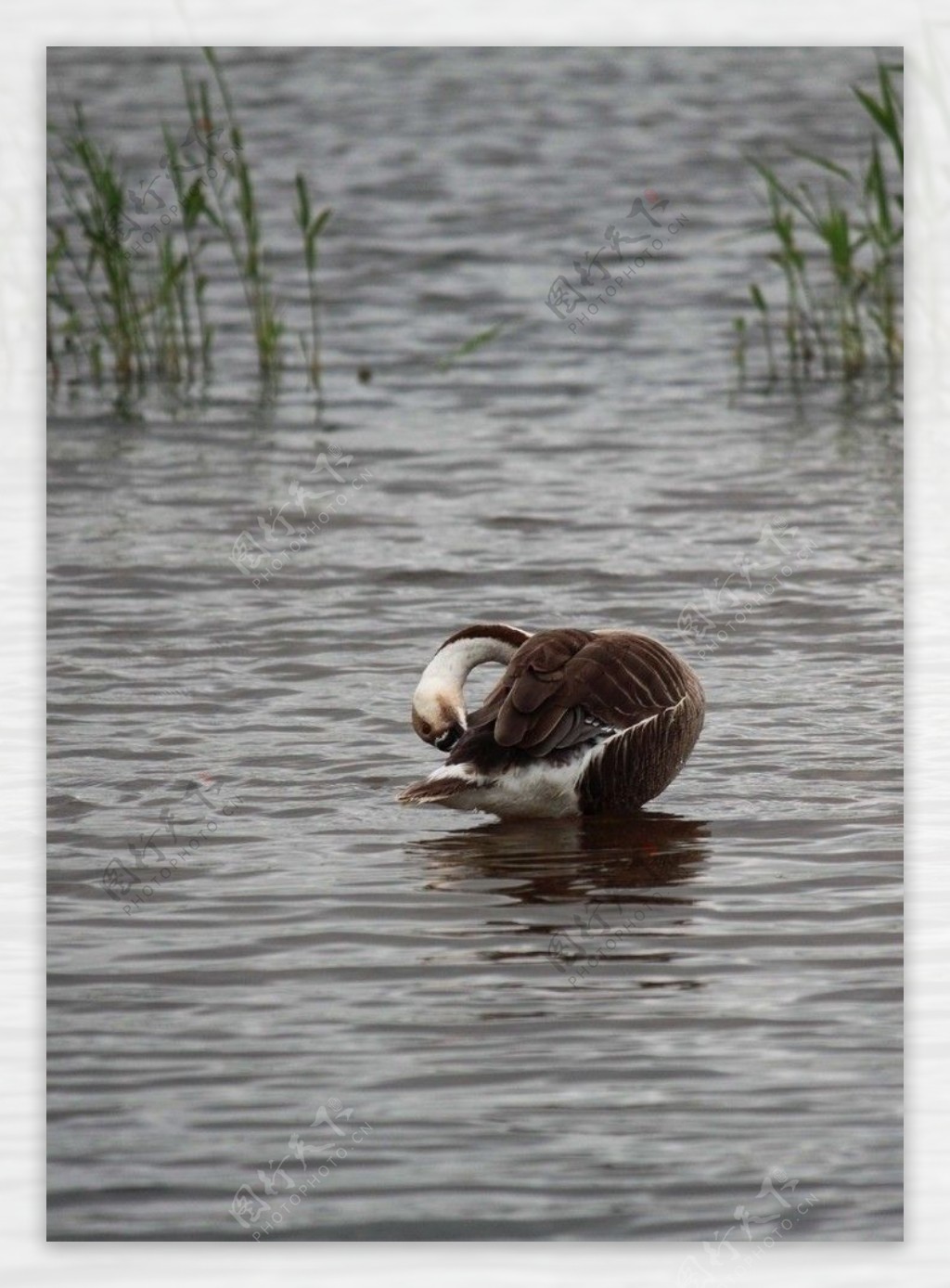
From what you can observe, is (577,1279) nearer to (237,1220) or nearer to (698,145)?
(237,1220)

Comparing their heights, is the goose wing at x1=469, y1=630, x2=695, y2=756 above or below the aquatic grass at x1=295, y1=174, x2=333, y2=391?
below

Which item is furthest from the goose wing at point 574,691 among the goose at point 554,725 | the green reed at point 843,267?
the green reed at point 843,267

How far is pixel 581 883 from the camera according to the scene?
6406 millimetres

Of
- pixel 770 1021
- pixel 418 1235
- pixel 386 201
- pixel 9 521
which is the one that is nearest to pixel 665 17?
pixel 9 521

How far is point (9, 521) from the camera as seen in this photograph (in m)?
5.85

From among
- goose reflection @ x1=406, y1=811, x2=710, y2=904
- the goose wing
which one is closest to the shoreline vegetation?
the goose wing

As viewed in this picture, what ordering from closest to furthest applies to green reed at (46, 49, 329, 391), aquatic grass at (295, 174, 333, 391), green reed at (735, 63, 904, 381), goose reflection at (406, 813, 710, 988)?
goose reflection at (406, 813, 710, 988)
green reed at (735, 63, 904, 381)
green reed at (46, 49, 329, 391)
aquatic grass at (295, 174, 333, 391)

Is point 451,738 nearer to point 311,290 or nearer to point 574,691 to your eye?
point 574,691

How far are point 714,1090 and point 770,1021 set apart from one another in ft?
1.18

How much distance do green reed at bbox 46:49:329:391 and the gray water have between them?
0.24 metres

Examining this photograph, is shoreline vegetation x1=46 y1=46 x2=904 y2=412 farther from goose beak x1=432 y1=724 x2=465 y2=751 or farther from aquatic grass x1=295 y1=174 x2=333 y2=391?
goose beak x1=432 y1=724 x2=465 y2=751

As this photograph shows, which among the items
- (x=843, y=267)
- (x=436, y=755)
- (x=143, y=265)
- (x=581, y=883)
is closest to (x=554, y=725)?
(x=581, y=883)

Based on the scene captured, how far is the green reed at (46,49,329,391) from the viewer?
9.06m

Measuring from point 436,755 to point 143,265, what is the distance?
204 inches
